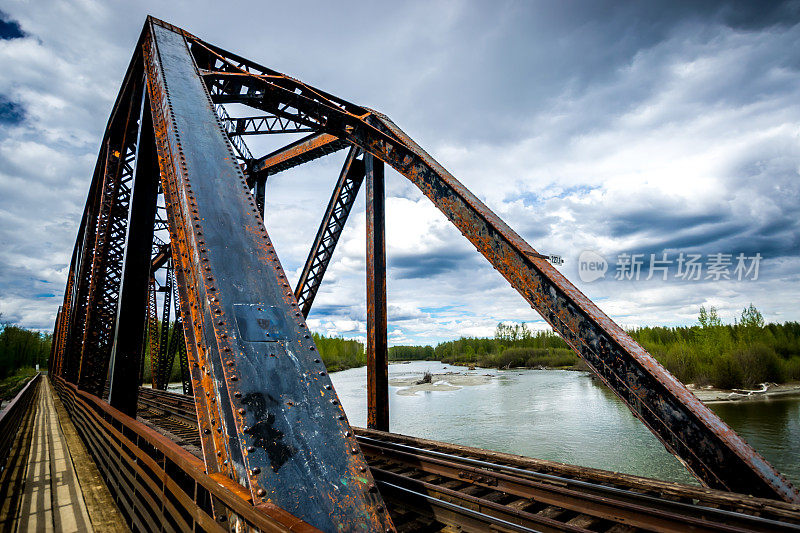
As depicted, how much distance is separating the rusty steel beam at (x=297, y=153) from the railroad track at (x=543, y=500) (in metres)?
5.50

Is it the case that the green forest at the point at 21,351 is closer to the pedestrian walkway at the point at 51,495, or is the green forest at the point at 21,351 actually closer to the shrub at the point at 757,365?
the pedestrian walkway at the point at 51,495

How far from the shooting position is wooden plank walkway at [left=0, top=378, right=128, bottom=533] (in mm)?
4008

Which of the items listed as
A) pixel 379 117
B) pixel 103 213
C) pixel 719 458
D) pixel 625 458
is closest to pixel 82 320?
pixel 103 213

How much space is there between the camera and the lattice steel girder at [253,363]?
5.21 feet

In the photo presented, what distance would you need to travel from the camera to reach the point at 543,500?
3297 mm

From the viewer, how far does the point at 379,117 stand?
208 inches

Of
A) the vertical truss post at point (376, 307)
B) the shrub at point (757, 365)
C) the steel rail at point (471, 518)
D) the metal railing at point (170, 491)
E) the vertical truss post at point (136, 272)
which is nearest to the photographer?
the metal railing at point (170, 491)

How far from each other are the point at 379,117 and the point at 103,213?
647cm

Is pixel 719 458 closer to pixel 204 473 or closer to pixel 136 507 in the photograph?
pixel 204 473

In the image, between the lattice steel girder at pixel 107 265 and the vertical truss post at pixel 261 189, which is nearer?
the lattice steel girder at pixel 107 265

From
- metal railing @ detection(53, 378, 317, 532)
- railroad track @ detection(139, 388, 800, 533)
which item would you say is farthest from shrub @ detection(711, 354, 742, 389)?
metal railing @ detection(53, 378, 317, 532)

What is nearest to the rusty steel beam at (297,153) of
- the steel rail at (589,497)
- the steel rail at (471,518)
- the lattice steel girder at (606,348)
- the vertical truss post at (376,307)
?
the vertical truss post at (376,307)

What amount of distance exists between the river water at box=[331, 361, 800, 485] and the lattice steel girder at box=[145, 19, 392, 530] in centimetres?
992

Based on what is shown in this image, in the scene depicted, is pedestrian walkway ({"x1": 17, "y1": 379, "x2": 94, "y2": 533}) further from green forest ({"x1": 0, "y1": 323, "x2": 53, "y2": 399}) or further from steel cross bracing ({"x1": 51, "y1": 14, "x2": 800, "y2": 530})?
green forest ({"x1": 0, "y1": 323, "x2": 53, "y2": 399})
